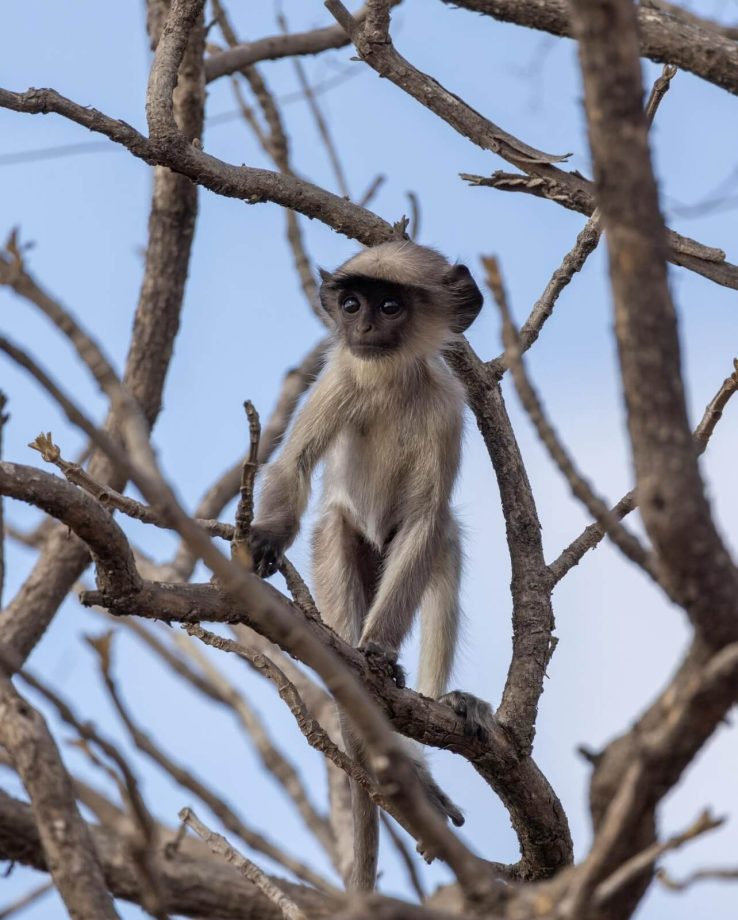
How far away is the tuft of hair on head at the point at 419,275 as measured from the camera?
5.96 meters

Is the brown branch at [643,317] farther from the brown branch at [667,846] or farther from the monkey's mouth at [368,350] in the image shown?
the monkey's mouth at [368,350]

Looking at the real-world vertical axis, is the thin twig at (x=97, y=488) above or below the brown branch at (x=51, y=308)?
above

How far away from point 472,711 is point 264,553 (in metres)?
0.92

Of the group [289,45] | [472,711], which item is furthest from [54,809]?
[289,45]

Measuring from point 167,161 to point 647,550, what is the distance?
9.31 feet

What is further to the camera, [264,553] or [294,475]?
[294,475]

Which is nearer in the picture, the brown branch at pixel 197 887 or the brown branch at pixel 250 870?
the brown branch at pixel 250 870

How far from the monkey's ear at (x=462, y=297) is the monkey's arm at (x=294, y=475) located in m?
0.63

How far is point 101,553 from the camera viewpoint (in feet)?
12.0

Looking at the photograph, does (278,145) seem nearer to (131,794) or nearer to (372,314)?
(372,314)

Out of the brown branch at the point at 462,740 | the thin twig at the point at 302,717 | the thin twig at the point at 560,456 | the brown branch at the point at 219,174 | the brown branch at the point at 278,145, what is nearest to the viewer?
the thin twig at the point at 560,456

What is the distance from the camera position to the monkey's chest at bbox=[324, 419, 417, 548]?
6.08 metres

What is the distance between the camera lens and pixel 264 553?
5113mm

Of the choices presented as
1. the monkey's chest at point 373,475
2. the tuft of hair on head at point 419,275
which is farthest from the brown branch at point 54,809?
the tuft of hair on head at point 419,275
